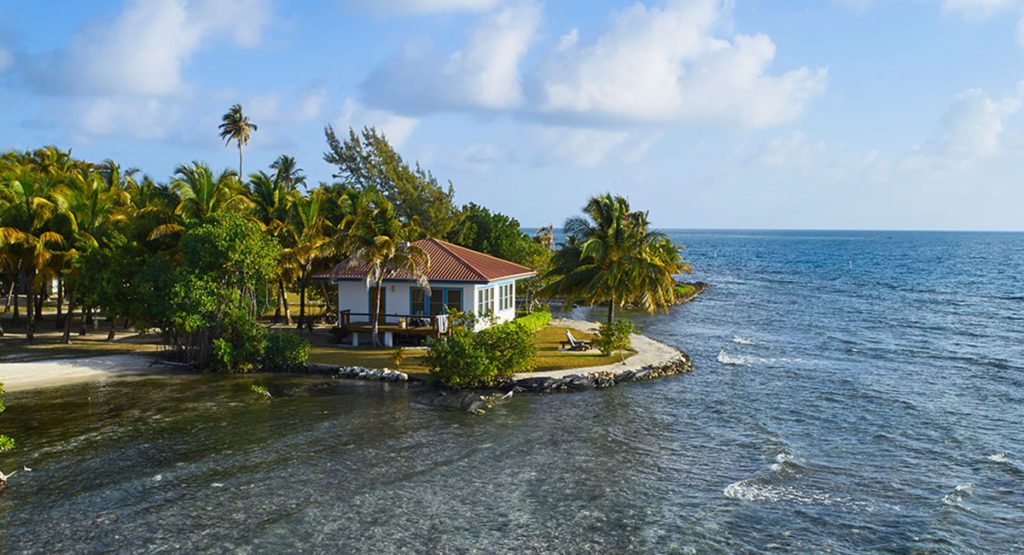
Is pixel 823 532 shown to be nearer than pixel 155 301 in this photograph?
Yes

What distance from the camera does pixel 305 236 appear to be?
39000 mm

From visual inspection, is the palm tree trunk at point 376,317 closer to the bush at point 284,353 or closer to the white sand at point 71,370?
the bush at point 284,353

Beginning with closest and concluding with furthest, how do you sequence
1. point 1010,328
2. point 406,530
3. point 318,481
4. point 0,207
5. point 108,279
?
point 406,530, point 318,481, point 108,279, point 0,207, point 1010,328

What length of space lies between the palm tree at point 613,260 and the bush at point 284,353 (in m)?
13.0

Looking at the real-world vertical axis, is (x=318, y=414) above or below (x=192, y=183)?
below

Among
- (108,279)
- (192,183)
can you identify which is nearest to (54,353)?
Result: (108,279)

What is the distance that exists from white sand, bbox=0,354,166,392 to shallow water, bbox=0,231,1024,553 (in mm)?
1737

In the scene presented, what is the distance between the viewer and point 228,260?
30.5 m

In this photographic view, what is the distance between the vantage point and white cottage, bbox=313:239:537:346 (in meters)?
35.4

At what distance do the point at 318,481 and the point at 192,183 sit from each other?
2231cm

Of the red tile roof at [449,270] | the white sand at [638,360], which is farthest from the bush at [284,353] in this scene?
the white sand at [638,360]

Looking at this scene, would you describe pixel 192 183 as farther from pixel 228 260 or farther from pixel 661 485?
pixel 661 485

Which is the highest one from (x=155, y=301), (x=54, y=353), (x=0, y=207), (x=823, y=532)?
(x=0, y=207)

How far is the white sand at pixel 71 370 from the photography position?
2897cm
